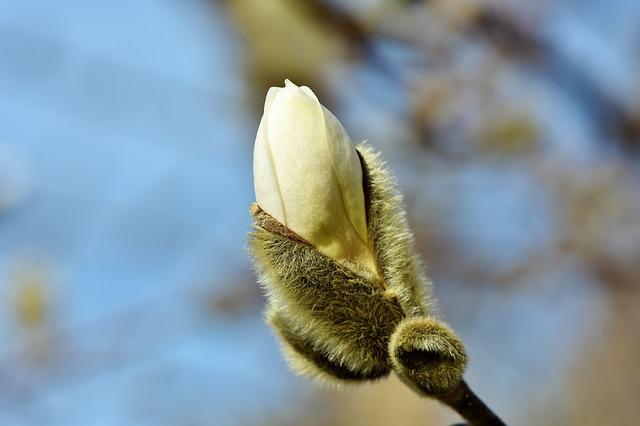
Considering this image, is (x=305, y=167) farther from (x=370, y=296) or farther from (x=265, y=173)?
(x=370, y=296)

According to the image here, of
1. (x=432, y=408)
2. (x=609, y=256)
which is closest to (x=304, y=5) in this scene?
(x=609, y=256)

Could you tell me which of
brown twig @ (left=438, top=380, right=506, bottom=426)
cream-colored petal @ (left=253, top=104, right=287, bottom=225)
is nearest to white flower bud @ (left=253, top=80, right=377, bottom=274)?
cream-colored petal @ (left=253, top=104, right=287, bottom=225)

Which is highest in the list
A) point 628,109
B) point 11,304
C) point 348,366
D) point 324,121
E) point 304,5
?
point 628,109

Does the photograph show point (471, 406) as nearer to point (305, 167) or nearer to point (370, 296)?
point (370, 296)

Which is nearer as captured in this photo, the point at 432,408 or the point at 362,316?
the point at 362,316

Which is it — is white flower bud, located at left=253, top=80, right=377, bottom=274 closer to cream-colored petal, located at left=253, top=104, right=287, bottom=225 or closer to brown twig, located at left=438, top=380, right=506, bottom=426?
cream-colored petal, located at left=253, top=104, right=287, bottom=225

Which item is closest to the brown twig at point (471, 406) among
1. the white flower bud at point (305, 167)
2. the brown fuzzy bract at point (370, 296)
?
the brown fuzzy bract at point (370, 296)

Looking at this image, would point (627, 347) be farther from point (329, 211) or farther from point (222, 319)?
point (329, 211)

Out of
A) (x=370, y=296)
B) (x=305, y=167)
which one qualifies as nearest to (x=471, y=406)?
(x=370, y=296)
